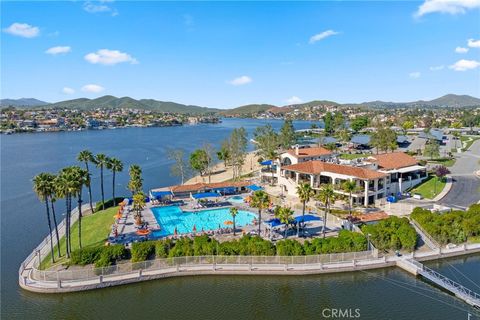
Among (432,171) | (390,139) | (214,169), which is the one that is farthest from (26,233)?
(390,139)

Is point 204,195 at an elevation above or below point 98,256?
above

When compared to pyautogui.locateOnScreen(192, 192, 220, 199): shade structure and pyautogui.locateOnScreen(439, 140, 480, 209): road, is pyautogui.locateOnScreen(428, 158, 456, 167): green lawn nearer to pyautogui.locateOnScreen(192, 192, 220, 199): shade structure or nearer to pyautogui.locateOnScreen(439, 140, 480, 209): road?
pyautogui.locateOnScreen(439, 140, 480, 209): road

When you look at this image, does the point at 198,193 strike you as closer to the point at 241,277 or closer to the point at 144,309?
the point at 241,277

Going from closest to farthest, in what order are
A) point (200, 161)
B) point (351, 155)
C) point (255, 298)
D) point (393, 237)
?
point (255, 298), point (393, 237), point (200, 161), point (351, 155)

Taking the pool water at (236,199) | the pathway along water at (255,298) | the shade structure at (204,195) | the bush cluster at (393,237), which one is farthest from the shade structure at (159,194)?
the bush cluster at (393,237)

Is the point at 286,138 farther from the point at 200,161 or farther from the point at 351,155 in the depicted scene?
the point at 200,161

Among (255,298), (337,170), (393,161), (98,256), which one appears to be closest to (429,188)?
(393,161)
